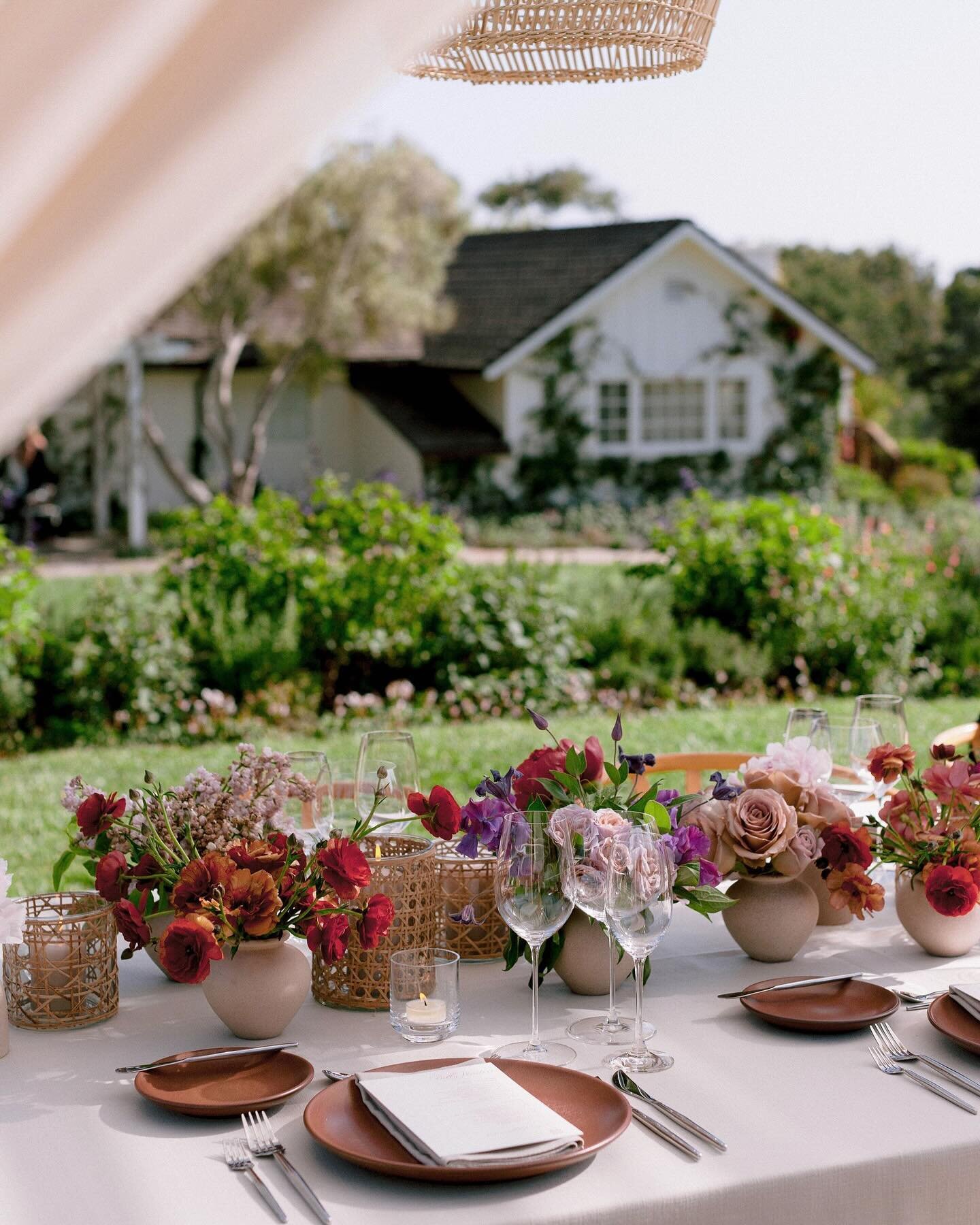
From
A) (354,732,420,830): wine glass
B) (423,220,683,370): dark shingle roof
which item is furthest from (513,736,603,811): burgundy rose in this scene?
(423,220,683,370): dark shingle roof

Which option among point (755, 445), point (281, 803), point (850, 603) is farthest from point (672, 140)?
point (281, 803)

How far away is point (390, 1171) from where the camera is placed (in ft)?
5.05

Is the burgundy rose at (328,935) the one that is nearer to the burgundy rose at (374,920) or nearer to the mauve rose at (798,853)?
the burgundy rose at (374,920)

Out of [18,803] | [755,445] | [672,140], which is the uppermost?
[672,140]

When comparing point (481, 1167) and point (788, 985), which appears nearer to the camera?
point (481, 1167)

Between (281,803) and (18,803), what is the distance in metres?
4.57

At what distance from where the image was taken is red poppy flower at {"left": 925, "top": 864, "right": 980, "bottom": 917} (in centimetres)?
221

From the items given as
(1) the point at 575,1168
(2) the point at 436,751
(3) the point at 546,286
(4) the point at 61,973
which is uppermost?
(3) the point at 546,286

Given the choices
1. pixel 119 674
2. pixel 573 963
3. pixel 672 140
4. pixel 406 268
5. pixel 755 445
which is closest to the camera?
pixel 573 963

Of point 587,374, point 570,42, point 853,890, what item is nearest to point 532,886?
point 853,890

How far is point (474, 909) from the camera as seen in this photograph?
2350 mm

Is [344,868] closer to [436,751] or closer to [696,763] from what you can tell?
[696,763]

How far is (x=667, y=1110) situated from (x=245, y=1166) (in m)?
0.54

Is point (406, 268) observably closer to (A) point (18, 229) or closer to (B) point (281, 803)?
(B) point (281, 803)
